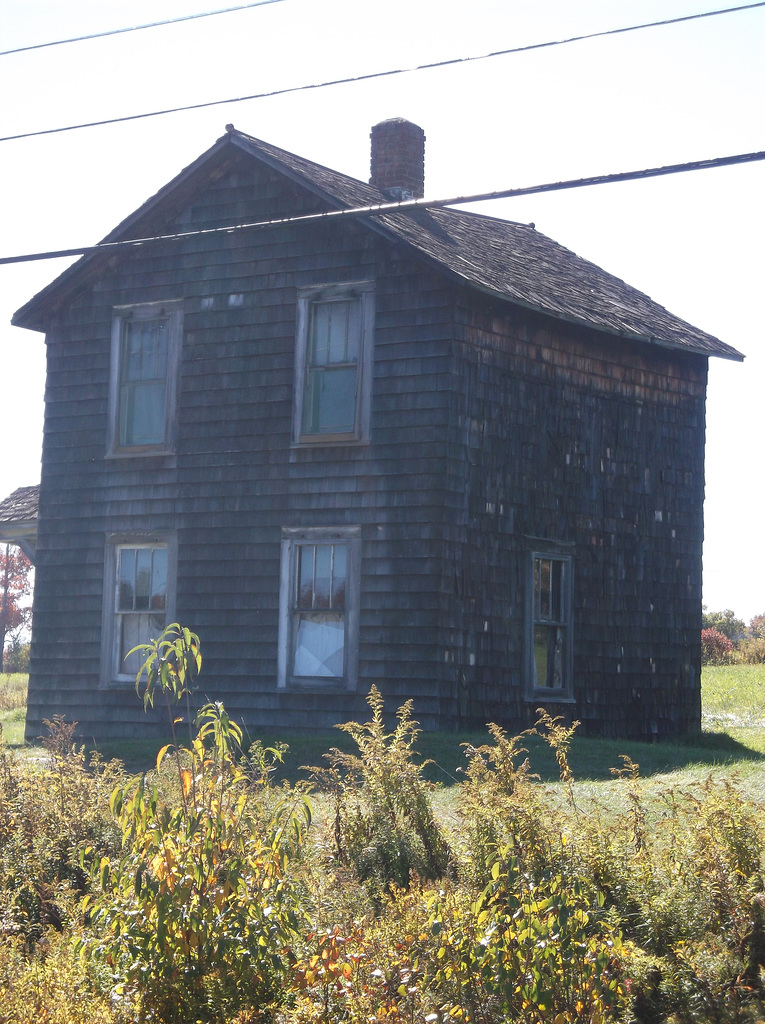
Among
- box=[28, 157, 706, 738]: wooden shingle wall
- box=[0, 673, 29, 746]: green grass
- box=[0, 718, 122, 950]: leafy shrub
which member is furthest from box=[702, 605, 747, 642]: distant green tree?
box=[0, 718, 122, 950]: leafy shrub

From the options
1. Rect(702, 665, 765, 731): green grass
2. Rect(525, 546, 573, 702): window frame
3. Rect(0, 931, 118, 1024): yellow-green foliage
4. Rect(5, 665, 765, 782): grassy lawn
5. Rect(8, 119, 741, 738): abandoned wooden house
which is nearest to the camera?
Rect(0, 931, 118, 1024): yellow-green foliage

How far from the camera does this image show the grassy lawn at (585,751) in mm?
13672

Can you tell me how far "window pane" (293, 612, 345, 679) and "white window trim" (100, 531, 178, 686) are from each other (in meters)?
2.33

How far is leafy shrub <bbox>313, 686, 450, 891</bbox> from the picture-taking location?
9.03 m

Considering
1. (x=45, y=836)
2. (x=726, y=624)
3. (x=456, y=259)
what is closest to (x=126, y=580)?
(x=456, y=259)

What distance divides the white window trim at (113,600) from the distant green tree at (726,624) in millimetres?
27828

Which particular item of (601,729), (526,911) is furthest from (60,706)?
(526,911)

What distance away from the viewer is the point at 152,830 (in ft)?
23.9

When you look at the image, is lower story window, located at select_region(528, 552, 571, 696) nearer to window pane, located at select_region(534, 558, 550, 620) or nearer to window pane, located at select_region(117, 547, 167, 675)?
window pane, located at select_region(534, 558, 550, 620)

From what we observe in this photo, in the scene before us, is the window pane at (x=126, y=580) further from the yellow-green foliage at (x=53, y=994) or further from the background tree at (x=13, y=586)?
the background tree at (x=13, y=586)

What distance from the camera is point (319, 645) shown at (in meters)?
17.2

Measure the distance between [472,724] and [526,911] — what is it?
33.1 feet

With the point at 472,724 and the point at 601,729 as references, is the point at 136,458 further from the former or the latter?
the point at 601,729

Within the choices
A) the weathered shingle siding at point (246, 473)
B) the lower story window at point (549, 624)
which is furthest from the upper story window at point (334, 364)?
the lower story window at point (549, 624)
